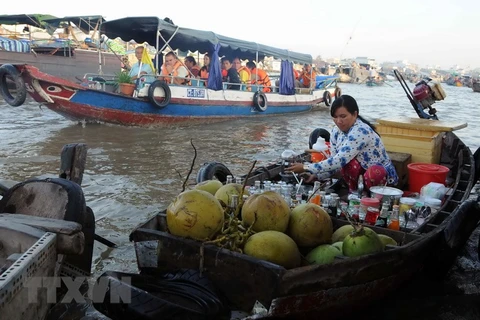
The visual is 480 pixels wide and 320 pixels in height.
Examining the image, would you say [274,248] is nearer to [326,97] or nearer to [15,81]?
[15,81]

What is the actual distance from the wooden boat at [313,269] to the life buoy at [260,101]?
38.0ft

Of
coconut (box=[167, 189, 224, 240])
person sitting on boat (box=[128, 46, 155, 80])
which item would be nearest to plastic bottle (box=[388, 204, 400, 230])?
coconut (box=[167, 189, 224, 240])

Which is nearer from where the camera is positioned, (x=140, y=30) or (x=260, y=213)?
(x=260, y=213)

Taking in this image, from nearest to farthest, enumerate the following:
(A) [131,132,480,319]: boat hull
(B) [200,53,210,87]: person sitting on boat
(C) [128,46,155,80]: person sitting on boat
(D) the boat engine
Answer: (A) [131,132,480,319]: boat hull
(D) the boat engine
(C) [128,46,155,80]: person sitting on boat
(B) [200,53,210,87]: person sitting on boat

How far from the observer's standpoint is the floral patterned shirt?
13.2 feet

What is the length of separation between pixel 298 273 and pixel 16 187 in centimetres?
207

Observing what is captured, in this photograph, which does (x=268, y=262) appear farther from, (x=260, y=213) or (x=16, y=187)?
(x=16, y=187)

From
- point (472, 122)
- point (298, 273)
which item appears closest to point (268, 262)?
point (298, 273)

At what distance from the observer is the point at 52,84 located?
33.9ft

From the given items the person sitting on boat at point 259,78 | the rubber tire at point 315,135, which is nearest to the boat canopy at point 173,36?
the person sitting on boat at point 259,78

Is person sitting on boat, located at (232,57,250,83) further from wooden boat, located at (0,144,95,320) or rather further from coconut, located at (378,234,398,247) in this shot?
coconut, located at (378,234,398,247)

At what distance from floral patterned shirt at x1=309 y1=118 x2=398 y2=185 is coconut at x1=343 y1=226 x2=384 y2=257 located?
1.55m

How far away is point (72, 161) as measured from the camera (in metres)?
3.47

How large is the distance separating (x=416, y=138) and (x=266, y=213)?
10.5ft
